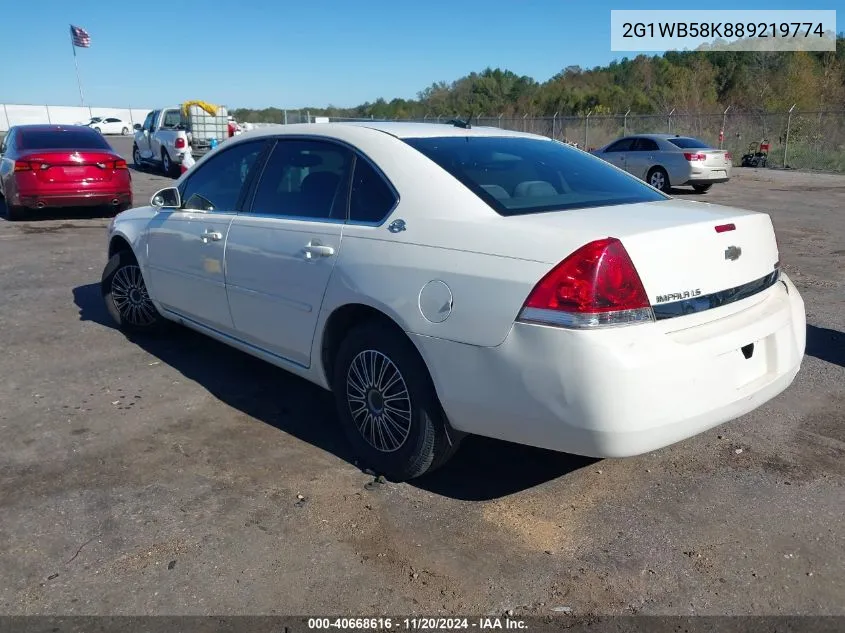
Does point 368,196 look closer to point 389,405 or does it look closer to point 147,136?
point 389,405

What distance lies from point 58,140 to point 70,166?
0.77 m

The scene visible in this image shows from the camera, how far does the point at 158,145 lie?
1983 centimetres

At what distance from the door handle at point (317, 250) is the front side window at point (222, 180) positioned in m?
0.96

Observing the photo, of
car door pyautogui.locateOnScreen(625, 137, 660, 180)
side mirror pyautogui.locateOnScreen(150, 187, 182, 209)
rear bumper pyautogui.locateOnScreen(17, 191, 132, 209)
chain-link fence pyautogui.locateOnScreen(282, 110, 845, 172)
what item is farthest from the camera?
chain-link fence pyautogui.locateOnScreen(282, 110, 845, 172)

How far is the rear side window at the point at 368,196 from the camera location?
3397 millimetres

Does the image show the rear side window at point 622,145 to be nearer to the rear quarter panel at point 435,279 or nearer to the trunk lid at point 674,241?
the trunk lid at point 674,241

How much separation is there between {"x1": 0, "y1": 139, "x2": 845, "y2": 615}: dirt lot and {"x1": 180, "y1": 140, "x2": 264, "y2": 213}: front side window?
1178 millimetres

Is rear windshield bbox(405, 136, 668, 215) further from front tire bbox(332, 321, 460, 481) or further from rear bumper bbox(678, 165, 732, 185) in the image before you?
rear bumper bbox(678, 165, 732, 185)

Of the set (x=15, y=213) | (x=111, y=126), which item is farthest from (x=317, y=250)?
(x=111, y=126)

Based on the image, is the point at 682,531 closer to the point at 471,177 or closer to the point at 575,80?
the point at 471,177

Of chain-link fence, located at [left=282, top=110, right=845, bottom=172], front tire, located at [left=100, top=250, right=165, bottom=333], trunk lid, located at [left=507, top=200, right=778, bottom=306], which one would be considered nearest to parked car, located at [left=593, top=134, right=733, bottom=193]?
chain-link fence, located at [left=282, top=110, right=845, bottom=172]

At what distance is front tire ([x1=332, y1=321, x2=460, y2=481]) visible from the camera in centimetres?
318

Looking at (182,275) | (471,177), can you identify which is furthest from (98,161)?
(471,177)

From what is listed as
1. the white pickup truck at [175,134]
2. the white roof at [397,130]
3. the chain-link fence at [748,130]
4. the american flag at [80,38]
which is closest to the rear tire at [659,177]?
the chain-link fence at [748,130]
